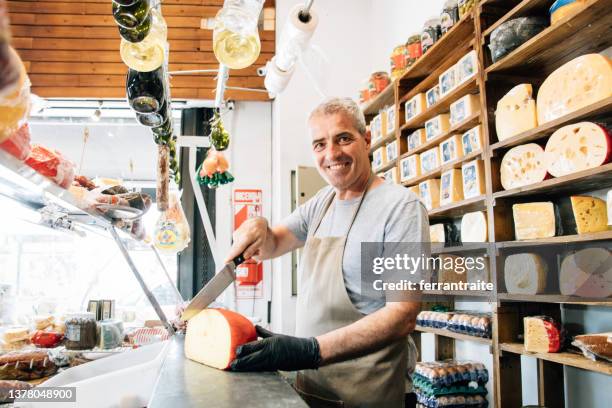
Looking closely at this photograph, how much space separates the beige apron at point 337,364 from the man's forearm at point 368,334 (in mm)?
135

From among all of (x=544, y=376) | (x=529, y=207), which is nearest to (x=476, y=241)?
(x=529, y=207)

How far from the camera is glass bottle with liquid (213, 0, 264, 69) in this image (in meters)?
1.57

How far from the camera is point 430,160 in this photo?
3072mm

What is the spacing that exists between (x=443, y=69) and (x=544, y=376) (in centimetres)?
196

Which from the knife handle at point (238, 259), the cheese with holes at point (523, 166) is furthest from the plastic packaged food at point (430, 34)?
the knife handle at point (238, 259)

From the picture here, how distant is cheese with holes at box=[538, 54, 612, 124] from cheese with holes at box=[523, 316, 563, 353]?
0.92 meters

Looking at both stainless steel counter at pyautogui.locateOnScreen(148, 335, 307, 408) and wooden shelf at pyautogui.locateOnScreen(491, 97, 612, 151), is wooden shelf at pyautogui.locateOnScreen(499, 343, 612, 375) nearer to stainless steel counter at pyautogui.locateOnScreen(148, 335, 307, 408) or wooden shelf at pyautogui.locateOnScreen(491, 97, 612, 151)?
wooden shelf at pyautogui.locateOnScreen(491, 97, 612, 151)

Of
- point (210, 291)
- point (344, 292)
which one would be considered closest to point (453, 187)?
point (344, 292)

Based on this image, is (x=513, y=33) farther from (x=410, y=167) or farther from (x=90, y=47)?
(x=90, y=47)

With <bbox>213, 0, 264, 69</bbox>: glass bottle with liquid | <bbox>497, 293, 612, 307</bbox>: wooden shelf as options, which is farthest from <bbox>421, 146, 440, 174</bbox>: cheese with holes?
<bbox>213, 0, 264, 69</bbox>: glass bottle with liquid

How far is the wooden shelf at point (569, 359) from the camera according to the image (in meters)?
1.70

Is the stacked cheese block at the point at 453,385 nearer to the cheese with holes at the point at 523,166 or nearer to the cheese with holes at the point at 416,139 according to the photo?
the cheese with holes at the point at 523,166

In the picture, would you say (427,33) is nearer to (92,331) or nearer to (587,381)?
(587,381)

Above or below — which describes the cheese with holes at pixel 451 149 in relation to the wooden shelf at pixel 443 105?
below
